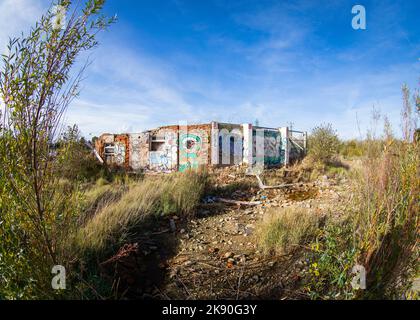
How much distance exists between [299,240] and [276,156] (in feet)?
39.9

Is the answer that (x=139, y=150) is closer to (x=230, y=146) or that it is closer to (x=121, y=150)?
(x=121, y=150)

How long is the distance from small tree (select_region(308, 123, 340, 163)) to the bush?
36.1 ft

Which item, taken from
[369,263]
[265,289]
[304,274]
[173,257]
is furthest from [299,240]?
[173,257]

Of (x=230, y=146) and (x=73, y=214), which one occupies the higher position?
(x=230, y=146)

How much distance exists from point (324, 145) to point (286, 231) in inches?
474

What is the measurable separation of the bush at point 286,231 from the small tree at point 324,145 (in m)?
11.0

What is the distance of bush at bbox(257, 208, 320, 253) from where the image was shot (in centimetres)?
402

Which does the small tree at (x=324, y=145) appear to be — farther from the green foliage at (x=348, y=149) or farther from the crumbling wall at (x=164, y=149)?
the crumbling wall at (x=164, y=149)

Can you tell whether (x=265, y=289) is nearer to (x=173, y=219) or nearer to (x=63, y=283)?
(x=63, y=283)

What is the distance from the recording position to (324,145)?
48.1 ft

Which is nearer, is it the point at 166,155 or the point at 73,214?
the point at 73,214

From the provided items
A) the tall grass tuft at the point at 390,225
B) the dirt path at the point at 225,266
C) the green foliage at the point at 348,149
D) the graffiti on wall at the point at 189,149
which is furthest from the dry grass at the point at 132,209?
the green foliage at the point at 348,149

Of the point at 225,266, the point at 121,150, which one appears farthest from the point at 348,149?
the point at 225,266
